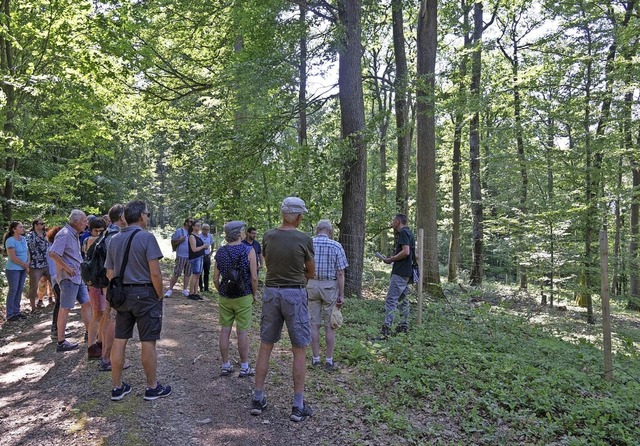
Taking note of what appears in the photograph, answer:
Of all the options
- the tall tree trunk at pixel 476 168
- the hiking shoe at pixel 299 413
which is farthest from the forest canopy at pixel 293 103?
the hiking shoe at pixel 299 413

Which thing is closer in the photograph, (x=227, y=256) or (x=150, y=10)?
(x=227, y=256)

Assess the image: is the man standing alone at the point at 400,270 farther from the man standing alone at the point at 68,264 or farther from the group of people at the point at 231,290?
the man standing alone at the point at 68,264

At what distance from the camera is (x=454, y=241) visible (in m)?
17.9

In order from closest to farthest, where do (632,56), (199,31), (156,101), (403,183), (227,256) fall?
(227,256)
(632,56)
(199,31)
(156,101)
(403,183)

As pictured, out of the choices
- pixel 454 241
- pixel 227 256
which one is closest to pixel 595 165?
pixel 454 241

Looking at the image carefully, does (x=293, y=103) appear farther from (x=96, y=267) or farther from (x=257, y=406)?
(x=257, y=406)

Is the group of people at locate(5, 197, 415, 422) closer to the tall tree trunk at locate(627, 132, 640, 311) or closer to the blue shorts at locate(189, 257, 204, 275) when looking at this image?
the blue shorts at locate(189, 257, 204, 275)

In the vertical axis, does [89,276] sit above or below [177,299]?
above

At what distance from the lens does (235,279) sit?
4.74 m

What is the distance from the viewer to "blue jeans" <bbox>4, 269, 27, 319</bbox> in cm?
831

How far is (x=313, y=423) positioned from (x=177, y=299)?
21.8ft

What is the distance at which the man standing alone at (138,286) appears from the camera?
163 inches

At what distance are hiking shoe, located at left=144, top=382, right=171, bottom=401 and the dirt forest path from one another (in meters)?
0.07

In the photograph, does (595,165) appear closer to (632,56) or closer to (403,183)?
(632,56)
